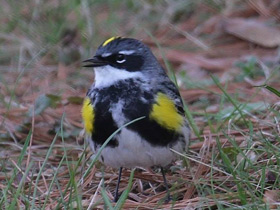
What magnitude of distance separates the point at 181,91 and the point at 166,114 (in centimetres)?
239

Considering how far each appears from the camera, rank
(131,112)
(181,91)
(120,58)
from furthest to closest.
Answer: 1. (181,91)
2. (120,58)
3. (131,112)

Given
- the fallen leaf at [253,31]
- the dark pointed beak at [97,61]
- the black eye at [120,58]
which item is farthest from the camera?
the fallen leaf at [253,31]

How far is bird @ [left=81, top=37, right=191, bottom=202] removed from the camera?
4.39 m

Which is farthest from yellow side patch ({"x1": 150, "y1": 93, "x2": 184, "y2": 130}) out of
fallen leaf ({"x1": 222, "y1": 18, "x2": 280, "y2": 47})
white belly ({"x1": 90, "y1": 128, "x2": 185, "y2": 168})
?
fallen leaf ({"x1": 222, "y1": 18, "x2": 280, "y2": 47})

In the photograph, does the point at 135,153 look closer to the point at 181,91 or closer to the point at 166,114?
the point at 166,114

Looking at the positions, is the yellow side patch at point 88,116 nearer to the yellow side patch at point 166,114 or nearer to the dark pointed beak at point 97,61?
the dark pointed beak at point 97,61

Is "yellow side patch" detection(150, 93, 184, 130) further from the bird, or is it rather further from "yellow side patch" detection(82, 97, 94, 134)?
"yellow side patch" detection(82, 97, 94, 134)

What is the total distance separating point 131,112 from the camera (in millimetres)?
4391

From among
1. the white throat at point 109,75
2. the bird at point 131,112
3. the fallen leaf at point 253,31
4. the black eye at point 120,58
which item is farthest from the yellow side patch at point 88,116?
the fallen leaf at point 253,31

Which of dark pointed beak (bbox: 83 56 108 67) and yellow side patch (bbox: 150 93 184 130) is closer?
yellow side patch (bbox: 150 93 184 130)

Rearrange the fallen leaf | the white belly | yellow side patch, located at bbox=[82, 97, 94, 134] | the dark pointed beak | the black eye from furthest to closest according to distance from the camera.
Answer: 1. the fallen leaf
2. the black eye
3. the dark pointed beak
4. yellow side patch, located at bbox=[82, 97, 94, 134]
5. the white belly

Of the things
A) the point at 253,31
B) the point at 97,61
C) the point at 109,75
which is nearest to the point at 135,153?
the point at 109,75

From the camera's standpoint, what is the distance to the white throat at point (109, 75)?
4.60m

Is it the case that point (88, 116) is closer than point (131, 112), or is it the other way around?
point (131, 112)
